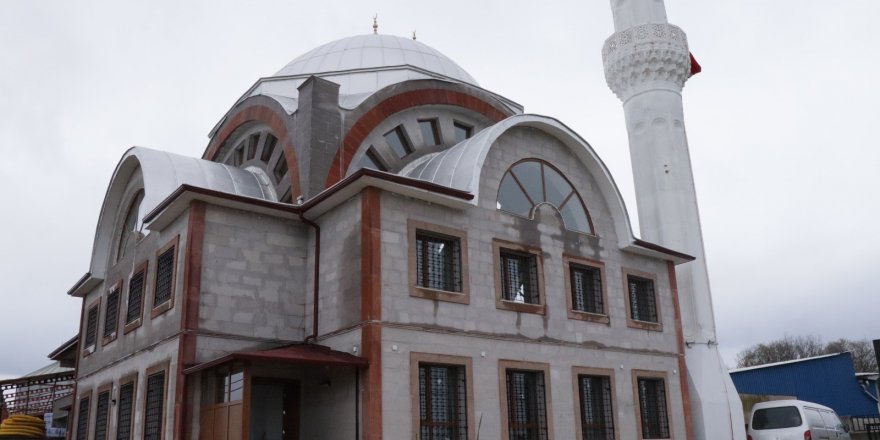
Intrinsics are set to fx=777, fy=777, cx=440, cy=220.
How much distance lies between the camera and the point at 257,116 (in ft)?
66.0

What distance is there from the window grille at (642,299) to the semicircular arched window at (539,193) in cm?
204

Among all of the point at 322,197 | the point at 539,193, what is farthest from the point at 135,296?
the point at 539,193

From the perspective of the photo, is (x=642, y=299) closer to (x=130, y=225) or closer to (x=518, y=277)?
(x=518, y=277)

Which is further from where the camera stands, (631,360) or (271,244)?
(631,360)

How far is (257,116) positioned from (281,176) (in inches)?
79.2

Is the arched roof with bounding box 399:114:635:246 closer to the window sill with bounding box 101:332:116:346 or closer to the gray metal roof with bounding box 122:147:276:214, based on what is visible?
the gray metal roof with bounding box 122:147:276:214

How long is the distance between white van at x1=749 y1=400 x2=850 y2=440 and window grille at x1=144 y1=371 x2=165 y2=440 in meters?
13.6

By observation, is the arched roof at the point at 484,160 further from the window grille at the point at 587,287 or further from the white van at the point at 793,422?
the white van at the point at 793,422

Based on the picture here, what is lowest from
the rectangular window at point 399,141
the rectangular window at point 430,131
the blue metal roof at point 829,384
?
the blue metal roof at point 829,384

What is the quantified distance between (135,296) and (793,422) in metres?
15.3

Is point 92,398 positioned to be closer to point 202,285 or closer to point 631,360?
point 202,285

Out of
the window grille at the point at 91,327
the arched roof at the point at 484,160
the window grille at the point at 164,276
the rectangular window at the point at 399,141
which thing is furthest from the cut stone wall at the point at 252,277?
the window grille at the point at 91,327

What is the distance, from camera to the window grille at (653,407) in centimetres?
1792

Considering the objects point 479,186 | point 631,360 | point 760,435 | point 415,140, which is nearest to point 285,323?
point 479,186
